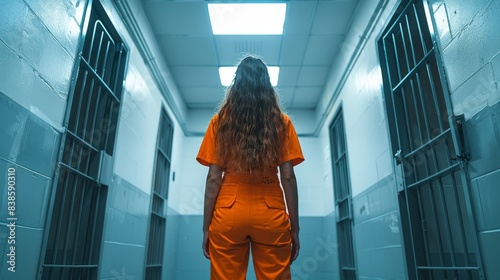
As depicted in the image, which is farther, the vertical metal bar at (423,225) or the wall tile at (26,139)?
the vertical metal bar at (423,225)

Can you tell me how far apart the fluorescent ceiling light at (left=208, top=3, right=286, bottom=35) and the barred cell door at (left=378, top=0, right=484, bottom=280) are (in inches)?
44.5

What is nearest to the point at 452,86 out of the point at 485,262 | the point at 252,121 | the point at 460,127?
the point at 460,127

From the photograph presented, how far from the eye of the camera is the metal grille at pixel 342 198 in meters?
3.61

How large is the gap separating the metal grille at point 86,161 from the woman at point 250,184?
3.02 ft

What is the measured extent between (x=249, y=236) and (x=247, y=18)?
246 cm

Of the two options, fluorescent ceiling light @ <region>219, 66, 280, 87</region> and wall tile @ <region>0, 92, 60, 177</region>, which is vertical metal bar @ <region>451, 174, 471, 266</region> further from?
fluorescent ceiling light @ <region>219, 66, 280, 87</region>

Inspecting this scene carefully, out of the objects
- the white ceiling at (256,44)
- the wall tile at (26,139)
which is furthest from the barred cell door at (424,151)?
the wall tile at (26,139)

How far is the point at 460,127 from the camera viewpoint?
1547 mm

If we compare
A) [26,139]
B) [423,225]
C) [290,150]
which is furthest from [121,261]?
[423,225]

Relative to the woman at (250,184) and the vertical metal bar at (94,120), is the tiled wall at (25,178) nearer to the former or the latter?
the vertical metal bar at (94,120)

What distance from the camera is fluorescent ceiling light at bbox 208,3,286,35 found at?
313 cm

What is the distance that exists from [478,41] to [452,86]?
10.2 inches

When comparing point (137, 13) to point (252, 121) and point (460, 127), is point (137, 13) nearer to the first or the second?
point (252, 121)

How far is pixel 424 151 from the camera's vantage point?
2.05 metres
